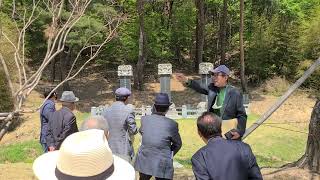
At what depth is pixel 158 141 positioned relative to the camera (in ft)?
14.4

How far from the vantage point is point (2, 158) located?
11422 millimetres

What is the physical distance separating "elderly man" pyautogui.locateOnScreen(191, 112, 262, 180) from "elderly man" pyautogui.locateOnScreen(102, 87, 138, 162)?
1769 millimetres

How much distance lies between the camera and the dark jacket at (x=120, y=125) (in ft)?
16.1

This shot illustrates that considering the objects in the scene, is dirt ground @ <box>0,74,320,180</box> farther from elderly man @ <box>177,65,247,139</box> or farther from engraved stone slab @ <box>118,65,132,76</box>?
elderly man @ <box>177,65,247,139</box>

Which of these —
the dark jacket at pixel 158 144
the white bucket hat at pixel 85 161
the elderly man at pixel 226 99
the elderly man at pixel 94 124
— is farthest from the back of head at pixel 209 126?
the elderly man at pixel 226 99

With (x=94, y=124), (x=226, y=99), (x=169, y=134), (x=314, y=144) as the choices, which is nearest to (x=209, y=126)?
(x=94, y=124)

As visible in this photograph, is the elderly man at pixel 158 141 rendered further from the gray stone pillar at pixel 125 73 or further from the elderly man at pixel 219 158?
the gray stone pillar at pixel 125 73

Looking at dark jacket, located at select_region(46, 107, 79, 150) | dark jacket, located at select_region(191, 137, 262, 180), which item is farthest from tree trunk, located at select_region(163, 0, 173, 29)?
dark jacket, located at select_region(191, 137, 262, 180)

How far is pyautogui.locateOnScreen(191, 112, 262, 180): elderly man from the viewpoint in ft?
10.2

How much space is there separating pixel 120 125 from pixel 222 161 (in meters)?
1.99

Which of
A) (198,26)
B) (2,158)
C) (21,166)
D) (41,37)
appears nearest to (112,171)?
(21,166)

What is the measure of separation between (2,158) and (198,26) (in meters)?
17.5

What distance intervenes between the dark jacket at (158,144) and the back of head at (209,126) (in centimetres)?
118

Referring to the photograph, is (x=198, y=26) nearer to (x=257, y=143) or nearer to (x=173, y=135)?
(x=257, y=143)
